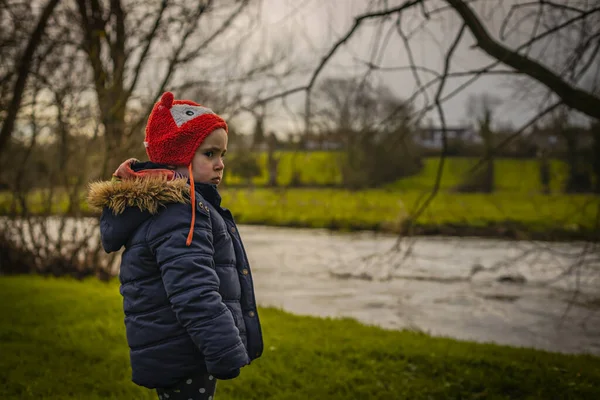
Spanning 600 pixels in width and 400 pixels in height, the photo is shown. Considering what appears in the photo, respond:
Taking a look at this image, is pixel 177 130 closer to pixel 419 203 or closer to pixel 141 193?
pixel 141 193

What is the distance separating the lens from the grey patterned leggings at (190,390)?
1975 millimetres

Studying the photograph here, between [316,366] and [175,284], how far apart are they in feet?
8.85

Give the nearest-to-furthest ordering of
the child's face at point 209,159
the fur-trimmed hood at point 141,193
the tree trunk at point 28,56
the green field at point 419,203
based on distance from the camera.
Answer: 1. the fur-trimmed hood at point 141,193
2. the child's face at point 209,159
3. the tree trunk at point 28,56
4. the green field at point 419,203

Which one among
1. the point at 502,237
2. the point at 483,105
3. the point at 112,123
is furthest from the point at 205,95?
the point at 502,237

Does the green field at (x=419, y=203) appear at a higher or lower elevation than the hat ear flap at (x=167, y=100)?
lower

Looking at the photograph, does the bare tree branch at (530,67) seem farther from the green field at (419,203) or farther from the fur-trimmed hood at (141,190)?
the fur-trimmed hood at (141,190)

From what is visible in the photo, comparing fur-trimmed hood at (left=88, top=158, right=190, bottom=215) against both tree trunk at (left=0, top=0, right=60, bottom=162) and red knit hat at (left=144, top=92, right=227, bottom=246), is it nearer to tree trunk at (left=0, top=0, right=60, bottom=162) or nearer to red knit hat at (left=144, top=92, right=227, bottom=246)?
red knit hat at (left=144, top=92, right=227, bottom=246)

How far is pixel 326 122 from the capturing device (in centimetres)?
488

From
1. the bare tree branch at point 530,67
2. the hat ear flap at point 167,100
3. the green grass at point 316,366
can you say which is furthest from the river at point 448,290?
the hat ear flap at point 167,100

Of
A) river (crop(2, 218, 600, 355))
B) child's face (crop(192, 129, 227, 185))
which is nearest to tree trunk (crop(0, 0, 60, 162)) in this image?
river (crop(2, 218, 600, 355))

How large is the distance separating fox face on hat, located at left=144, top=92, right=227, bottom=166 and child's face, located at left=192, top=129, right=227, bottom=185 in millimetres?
24

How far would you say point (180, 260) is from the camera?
5.99ft

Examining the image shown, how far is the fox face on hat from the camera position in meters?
2.01

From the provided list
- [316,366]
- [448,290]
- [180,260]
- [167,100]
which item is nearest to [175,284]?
[180,260]
